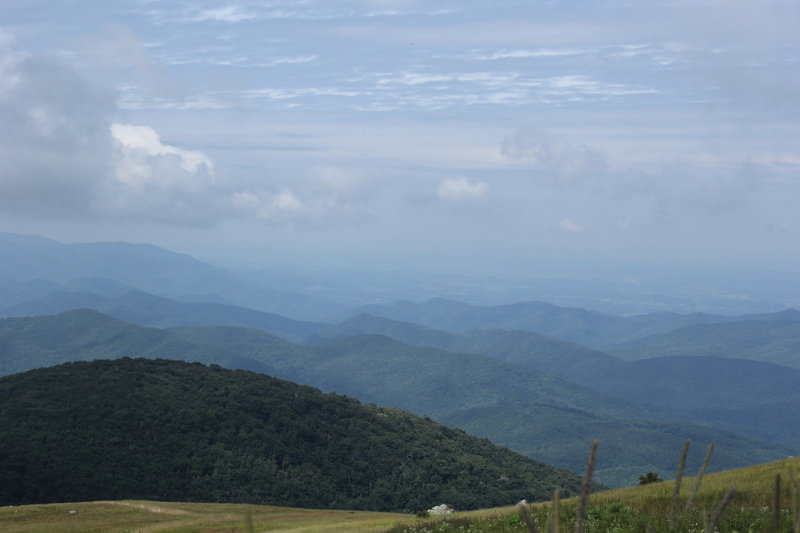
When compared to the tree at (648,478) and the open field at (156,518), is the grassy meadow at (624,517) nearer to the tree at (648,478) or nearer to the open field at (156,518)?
the open field at (156,518)

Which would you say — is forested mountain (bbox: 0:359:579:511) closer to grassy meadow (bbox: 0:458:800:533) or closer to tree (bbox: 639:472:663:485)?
grassy meadow (bbox: 0:458:800:533)

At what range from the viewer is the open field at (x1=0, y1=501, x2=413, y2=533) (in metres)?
33.4

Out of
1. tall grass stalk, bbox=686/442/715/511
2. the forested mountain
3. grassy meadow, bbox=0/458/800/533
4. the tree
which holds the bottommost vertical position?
the forested mountain

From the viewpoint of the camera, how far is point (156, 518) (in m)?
40.8

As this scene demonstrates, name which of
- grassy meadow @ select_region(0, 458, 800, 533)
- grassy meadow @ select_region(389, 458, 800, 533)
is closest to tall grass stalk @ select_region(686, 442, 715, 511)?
grassy meadow @ select_region(0, 458, 800, 533)

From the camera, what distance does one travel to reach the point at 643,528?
18594mm

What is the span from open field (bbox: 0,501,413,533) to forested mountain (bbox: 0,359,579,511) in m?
36.4

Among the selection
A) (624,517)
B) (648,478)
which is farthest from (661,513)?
(648,478)

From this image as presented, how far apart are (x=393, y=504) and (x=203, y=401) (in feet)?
125

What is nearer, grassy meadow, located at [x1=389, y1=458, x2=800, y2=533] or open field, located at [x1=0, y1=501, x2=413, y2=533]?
grassy meadow, located at [x1=389, y1=458, x2=800, y2=533]

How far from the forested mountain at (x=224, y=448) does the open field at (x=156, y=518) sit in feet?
120

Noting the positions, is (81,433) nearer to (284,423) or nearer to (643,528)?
(284,423)

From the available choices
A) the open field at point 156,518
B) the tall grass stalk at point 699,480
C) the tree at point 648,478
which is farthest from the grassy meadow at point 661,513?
the open field at point 156,518

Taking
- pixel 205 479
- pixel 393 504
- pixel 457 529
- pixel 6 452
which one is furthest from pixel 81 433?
pixel 457 529
